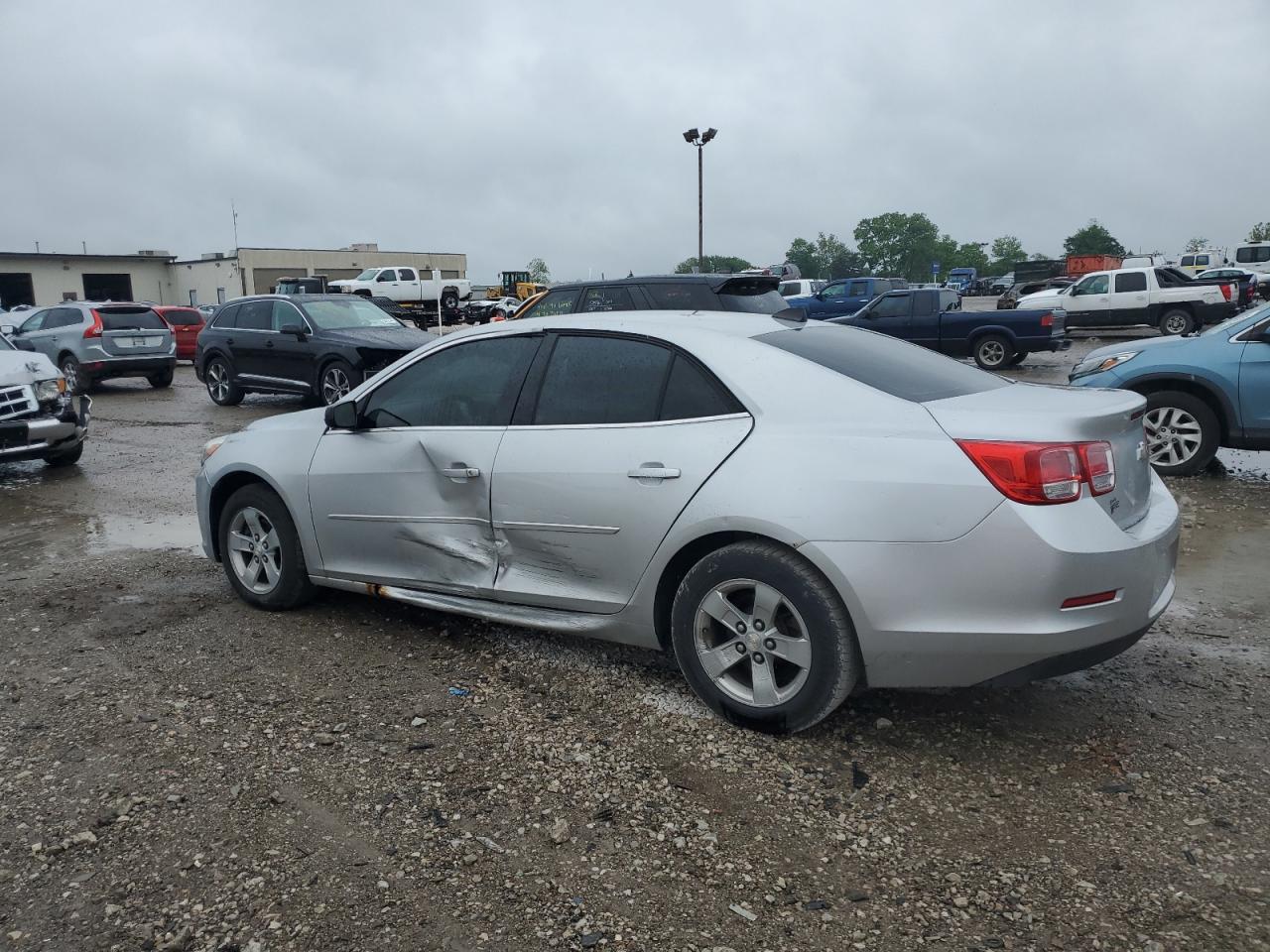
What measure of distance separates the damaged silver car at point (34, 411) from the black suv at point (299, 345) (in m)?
3.83

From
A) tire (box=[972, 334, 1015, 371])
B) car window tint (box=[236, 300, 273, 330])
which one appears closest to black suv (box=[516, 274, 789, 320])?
car window tint (box=[236, 300, 273, 330])

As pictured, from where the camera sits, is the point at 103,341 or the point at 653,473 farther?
the point at 103,341

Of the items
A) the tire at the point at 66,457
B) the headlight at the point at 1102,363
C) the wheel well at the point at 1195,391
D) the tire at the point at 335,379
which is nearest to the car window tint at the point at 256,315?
the tire at the point at 335,379

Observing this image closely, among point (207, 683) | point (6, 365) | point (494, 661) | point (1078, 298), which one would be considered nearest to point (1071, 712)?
point (494, 661)

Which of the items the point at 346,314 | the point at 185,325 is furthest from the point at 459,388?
the point at 185,325

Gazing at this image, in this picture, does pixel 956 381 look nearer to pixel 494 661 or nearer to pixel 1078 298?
pixel 494 661

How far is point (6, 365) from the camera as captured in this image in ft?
30.4

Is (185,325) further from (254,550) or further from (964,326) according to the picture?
(254,550)

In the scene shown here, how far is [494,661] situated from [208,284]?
70166mm

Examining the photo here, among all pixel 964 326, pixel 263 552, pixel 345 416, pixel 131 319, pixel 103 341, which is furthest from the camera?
pixel 964 326

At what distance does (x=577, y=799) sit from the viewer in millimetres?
3318

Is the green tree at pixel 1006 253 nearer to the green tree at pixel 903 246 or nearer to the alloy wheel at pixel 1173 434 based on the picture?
the green tree at pixel 903 246

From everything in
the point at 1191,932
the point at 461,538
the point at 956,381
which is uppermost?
the point at 956,381

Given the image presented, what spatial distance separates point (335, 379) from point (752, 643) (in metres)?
11.2
